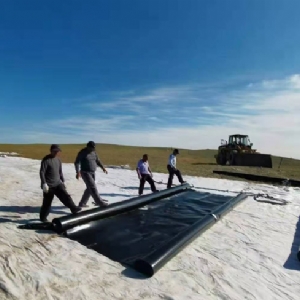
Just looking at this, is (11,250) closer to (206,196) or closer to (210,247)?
(210,247)

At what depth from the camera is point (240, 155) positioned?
27.4m

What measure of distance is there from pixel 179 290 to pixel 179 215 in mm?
3862

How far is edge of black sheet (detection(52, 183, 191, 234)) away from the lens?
211 inches

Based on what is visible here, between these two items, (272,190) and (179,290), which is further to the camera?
(272,190)

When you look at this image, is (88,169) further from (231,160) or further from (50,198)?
(231,160)

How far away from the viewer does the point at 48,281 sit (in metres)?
3.64


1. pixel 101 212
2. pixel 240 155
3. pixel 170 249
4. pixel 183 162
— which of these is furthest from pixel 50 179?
pixel 183 162

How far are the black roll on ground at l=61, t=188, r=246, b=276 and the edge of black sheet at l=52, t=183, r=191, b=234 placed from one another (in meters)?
0.06

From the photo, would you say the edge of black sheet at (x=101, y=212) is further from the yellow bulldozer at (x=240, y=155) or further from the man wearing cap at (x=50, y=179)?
the yellow bulldozer at (x=240, y=155)

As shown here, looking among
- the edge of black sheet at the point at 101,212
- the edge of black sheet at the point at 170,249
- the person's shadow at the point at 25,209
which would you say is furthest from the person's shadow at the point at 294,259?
the person's shadow at the point at 25,209

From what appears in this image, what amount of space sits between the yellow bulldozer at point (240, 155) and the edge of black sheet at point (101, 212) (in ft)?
63.5

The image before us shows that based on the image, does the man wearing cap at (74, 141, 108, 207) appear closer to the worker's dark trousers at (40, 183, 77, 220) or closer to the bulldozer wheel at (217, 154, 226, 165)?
the worker's dark trousers at (40, 183, 77, 220)

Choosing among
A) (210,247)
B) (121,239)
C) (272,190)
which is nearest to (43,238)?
(121,239)

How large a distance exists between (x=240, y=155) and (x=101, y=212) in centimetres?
2316
